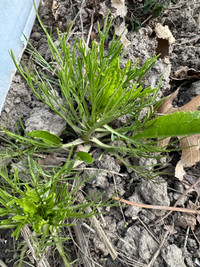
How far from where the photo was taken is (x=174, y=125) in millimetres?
902

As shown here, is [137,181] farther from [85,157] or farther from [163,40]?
[163,40]

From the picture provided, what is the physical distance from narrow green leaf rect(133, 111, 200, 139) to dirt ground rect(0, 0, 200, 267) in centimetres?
16

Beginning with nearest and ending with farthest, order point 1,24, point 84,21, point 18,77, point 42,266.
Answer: point 42,266 → point 1,24 → point 18,77 → point 84,21

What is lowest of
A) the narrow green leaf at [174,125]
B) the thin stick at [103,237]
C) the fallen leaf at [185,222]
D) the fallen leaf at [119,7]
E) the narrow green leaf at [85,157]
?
the fallen leaf at [185,222]

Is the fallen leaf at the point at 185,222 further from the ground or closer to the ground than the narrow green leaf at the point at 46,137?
closer to the ground

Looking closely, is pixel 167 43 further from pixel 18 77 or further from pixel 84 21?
pixel 18 77

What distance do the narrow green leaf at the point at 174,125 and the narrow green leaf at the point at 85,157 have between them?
0.75 feet

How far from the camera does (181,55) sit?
1265 millimetres

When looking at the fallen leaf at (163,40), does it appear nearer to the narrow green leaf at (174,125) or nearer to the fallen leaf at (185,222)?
the narrow green leaf at (174,125)

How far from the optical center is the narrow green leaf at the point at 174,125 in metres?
0.87

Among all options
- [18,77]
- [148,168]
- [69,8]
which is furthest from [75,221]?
[69,8]

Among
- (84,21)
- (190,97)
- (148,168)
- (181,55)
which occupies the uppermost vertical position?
(84,21)

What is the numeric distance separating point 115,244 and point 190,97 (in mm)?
777

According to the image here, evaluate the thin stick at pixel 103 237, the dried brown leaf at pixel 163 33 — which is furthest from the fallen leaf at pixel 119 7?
the thin stick at pixel 103 237
